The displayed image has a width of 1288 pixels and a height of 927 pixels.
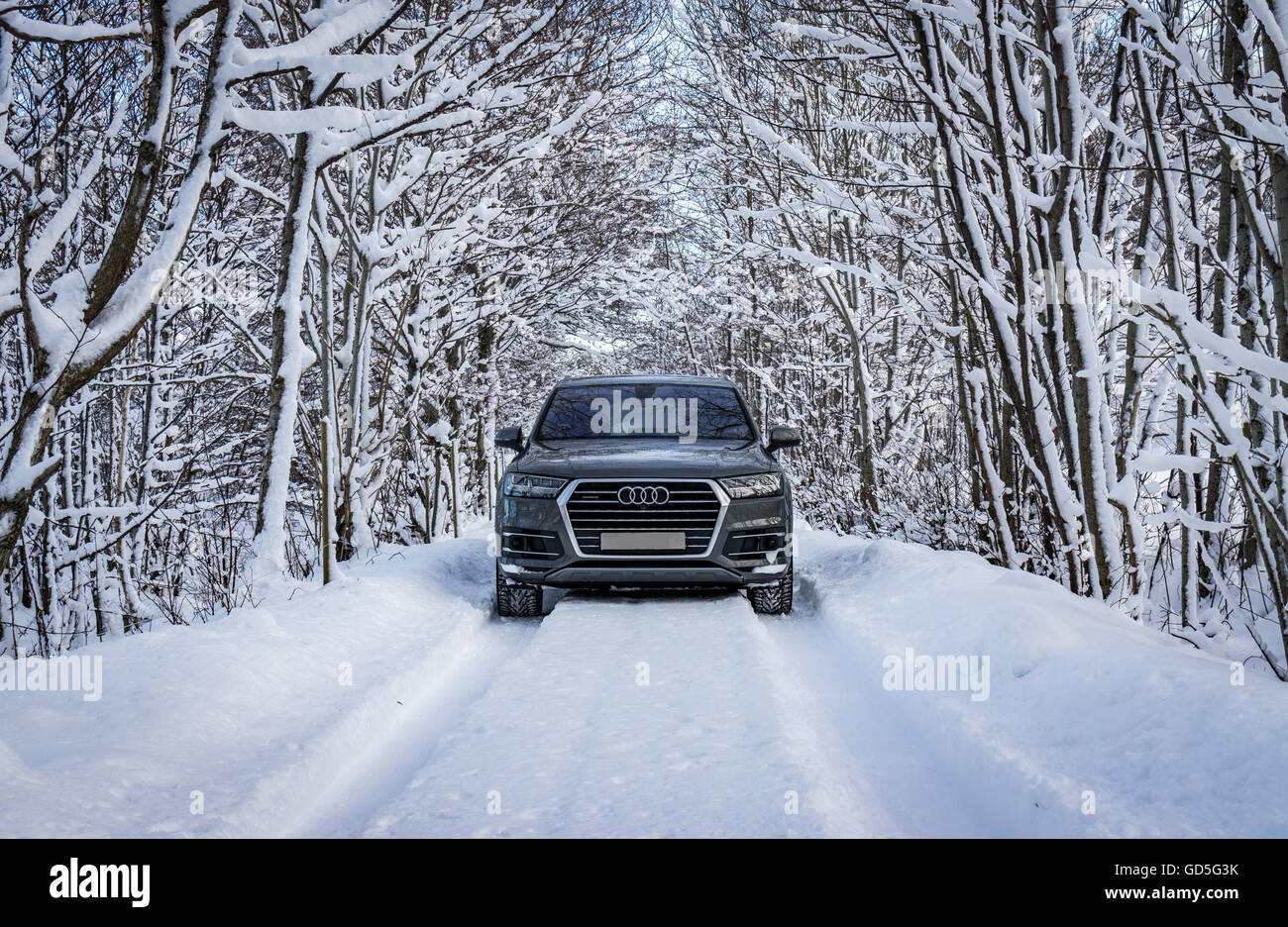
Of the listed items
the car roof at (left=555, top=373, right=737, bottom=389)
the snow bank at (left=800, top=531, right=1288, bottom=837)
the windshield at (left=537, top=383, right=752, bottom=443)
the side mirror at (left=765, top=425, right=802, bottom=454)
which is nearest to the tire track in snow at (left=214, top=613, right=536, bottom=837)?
the snow bank at (left=800, top=531, right=1288, bottom=837)

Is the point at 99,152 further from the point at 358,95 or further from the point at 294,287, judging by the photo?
the point at 358,95

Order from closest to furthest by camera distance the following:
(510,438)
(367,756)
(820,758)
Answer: (820,758), (367,756), (510,438)

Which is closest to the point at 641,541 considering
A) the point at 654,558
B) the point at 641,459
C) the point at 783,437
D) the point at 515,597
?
the point at 654,558

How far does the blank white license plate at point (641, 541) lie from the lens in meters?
5.89

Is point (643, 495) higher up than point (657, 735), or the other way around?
point (643, 495)

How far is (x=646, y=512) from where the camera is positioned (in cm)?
591

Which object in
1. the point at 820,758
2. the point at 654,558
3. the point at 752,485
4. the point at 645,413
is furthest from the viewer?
the point at 645,413

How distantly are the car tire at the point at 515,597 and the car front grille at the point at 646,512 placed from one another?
23.7 inches

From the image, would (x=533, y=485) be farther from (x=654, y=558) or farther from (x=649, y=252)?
(x=649, y=252)

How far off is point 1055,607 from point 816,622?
6.42ft

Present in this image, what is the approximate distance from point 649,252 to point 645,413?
10.4 metres

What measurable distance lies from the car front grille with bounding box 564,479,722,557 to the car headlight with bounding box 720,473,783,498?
15cm

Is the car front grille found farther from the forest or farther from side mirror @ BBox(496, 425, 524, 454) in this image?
the forest

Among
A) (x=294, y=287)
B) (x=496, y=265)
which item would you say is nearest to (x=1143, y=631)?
(x=294, y=287)
